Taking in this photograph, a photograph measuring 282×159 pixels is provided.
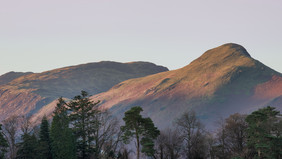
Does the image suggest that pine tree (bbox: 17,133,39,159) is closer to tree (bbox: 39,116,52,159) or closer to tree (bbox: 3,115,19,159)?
tree (bbox: 39,116,52,159)

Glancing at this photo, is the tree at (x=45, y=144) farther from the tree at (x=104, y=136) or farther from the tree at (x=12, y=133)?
the tree at (x=104, y=136)

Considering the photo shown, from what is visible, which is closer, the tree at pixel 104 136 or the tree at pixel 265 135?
the tree at pixel 265 135

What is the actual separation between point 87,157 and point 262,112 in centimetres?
3347

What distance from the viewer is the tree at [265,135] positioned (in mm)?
59844

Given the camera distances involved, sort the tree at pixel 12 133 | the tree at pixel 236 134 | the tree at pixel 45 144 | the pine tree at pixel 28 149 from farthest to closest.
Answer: the tree at pixel 236 134, the tree at pixel 12 133, the tree at pixel 45 144, the pine tree at pixel 28 149

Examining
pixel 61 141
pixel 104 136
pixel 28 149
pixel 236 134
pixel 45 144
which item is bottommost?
pixel 236 134

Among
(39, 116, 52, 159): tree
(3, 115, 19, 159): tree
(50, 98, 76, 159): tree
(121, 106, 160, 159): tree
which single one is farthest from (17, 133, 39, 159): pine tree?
(121, 106, 160, 159): tree

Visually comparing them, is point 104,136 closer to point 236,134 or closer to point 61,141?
point 61,141

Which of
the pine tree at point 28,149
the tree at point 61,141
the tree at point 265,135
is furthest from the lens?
the tree at point 61,141

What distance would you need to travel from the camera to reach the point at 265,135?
60.7m

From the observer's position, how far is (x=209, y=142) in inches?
3381

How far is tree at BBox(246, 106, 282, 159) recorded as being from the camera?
5984 centimetres

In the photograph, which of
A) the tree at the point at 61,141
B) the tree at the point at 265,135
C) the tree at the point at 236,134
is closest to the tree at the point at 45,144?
the tree at the point at 61,141

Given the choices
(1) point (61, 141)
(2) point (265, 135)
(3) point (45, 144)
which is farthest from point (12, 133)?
(2) point (265, 135)
